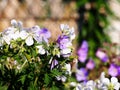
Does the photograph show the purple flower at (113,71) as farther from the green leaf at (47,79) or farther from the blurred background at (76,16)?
the blurred background at (76,16)

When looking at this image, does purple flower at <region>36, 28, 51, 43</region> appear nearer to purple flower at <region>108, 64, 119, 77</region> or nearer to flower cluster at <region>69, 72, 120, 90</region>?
flower cluster at <region>69, 72, 120, 90</region>

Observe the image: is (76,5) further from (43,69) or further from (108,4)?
(43,69)

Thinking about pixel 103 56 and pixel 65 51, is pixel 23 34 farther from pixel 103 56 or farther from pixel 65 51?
pixel 103 56

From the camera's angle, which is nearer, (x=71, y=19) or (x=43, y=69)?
(x=43, y=69)

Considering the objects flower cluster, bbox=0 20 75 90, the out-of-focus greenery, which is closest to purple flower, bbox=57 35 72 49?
flower cluster, bbox=0 20 75 90

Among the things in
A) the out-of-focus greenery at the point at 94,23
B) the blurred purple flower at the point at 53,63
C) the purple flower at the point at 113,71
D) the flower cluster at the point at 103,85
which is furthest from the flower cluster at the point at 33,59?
the out-of-focus greenery at the point at 94,23

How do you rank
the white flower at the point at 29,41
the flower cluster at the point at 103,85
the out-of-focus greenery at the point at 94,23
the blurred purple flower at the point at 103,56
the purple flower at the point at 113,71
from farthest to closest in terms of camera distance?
the out-of-focus greenery at the point at 94,23 → the blurred purple flower at the point at 103,56 → the purple flower at the point at 113,71 → the flower cluster at the point at 103,85 → the white flower at the point at 29,41

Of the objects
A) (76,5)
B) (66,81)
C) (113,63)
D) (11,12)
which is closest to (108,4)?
(76,5)

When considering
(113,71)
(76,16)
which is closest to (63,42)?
(113,71)
